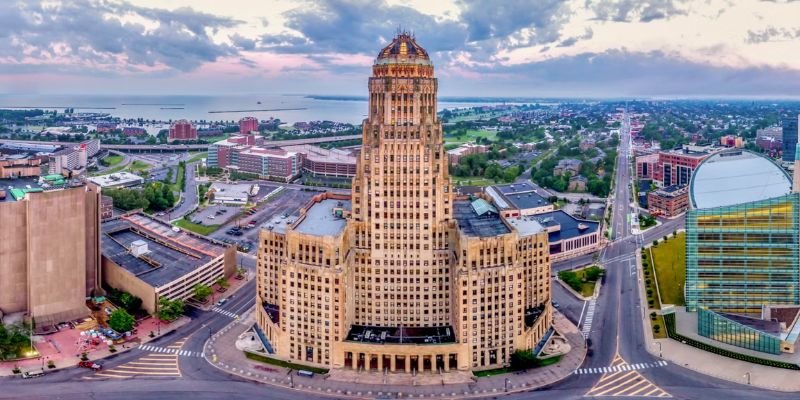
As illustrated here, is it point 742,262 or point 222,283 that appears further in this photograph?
point 222,283

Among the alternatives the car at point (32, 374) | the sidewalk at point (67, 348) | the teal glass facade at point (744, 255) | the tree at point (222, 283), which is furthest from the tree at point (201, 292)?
the teal glass facade at point (744, 255)

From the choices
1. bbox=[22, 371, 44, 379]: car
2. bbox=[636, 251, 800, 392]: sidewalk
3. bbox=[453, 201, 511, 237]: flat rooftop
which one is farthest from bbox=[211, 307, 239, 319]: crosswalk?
bbox=[636, 251, 800, 392]: sidewalk

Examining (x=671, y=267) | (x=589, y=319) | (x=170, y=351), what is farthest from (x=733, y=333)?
(x=170, y=351)

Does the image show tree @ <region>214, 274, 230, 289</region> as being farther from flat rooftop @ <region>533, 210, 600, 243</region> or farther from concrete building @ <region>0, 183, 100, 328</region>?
flat rooftop @ <region>533, 210, 600, 243</region>

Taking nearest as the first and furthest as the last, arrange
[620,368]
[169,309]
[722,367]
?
[722,367] < [620,368] < [169,309]

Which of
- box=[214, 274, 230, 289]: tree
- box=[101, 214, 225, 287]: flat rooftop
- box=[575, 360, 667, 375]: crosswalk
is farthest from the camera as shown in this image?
box=[214, 274, 230, 289]: tree

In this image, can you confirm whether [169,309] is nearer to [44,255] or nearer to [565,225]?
[44,255]

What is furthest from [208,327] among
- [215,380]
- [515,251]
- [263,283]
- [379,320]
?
[515,251]
